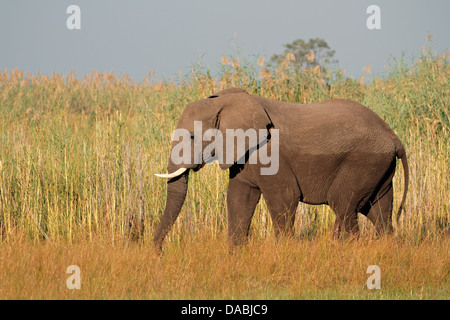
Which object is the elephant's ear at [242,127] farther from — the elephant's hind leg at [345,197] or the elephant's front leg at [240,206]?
the elephant's hind leg at [345,197]

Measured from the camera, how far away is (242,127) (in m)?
5.45

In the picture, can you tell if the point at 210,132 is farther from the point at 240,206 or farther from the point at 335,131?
the point at 335,131

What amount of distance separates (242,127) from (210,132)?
0.29 metres

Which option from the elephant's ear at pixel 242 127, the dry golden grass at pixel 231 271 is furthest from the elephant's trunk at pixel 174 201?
the elephant's ear at pixel 242 127

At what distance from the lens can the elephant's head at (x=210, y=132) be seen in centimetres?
544

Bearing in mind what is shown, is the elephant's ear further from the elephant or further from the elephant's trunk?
the elephant's trunk

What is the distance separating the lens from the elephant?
549 centimetres

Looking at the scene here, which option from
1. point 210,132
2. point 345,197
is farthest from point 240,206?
point 345,197

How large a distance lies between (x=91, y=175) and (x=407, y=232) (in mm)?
3550

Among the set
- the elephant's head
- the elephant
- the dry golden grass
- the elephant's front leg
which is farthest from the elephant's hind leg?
the elephant's head

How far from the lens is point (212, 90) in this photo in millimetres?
9031
